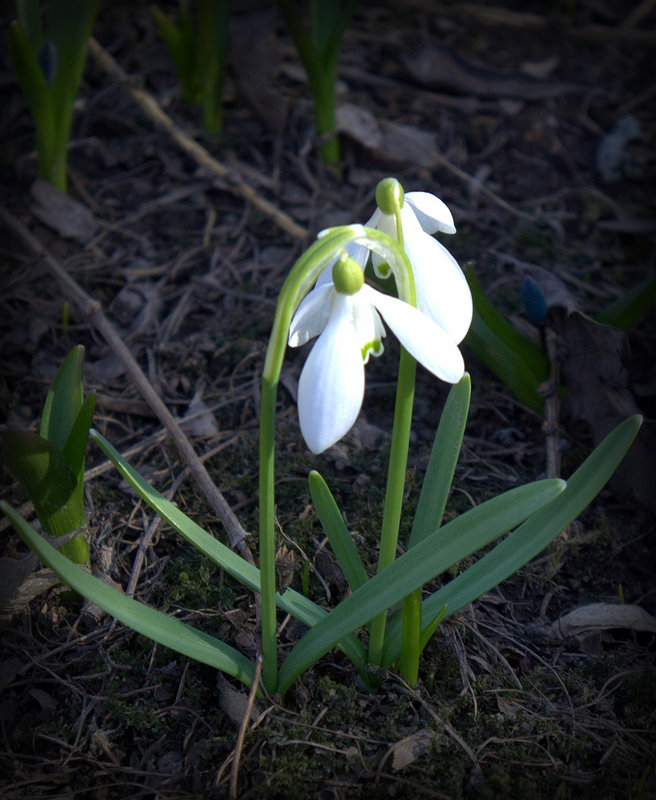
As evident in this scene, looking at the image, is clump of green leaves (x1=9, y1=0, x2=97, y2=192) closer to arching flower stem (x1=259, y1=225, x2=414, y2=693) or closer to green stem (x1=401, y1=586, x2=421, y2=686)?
arching flower stem (x1=259, y1=225, x2=414, y2=693)

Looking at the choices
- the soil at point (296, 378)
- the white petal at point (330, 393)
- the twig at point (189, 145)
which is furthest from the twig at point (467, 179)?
the white petal at point (330, 393)

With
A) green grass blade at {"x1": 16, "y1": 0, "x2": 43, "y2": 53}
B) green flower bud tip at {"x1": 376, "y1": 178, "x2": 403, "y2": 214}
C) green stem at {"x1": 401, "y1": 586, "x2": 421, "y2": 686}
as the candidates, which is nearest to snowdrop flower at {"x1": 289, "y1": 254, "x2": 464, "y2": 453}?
green flower bud tip at {"x1": 376, "y1": 178, "x2": 403, "y2": 214}

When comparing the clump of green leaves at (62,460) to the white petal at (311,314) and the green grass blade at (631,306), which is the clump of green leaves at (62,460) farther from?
the green grass blade at (631,306)

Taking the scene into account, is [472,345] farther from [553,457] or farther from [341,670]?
[341,670]

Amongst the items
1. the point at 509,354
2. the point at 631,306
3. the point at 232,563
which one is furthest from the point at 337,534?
the point at 631,306

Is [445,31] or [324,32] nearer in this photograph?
[324,32]

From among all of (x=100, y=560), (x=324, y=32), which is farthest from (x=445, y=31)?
(x=100, y=560)

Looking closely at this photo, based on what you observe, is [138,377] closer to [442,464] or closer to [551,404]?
[442,464]
